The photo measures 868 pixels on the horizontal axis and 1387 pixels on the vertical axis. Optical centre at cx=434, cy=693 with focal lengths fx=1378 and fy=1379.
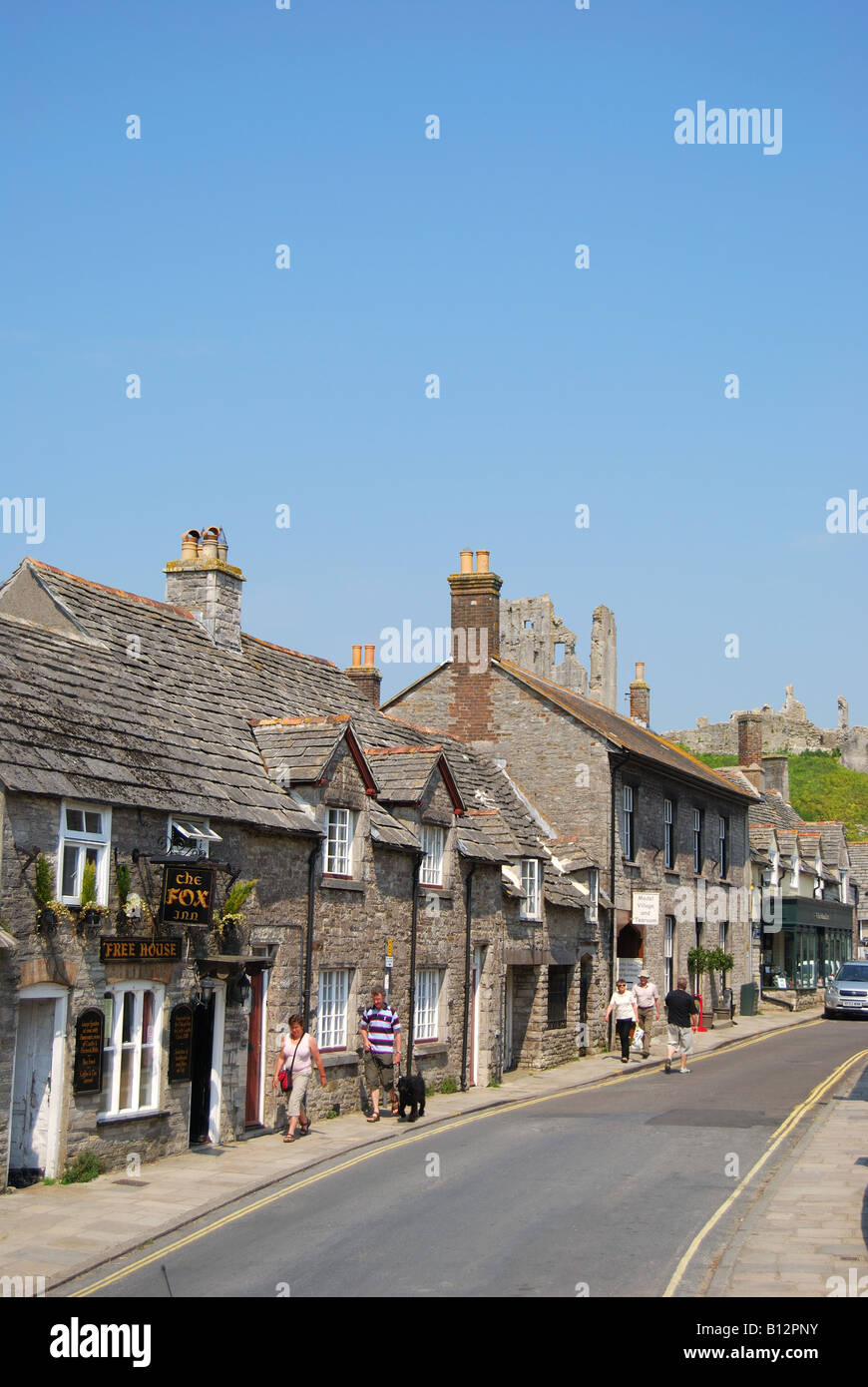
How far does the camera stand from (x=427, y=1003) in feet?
78.5

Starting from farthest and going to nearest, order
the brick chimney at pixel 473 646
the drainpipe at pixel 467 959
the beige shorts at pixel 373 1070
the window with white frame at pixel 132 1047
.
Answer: the brick chimney at pixel 473 646
the drainpipe at pixel 467 959
the beige shorts at pixel 373 1070
the window with white frame at pixel 132 1047

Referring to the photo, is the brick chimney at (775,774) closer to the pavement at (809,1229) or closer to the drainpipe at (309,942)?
the pavement at (809,1229)

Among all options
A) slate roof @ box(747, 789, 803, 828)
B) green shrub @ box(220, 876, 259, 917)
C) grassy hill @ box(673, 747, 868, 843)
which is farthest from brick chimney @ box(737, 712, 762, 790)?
green shrub @ box(220, 876, 259, 917)

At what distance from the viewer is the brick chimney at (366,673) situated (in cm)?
3425

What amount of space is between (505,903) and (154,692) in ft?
32.5

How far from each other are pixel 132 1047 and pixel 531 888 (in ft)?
43.4

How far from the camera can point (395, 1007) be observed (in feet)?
74.1

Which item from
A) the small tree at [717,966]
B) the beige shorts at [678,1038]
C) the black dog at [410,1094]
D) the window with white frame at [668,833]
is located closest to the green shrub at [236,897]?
the black dog at [410,1094]

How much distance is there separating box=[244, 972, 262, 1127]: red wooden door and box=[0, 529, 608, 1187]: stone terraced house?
3 centimetres

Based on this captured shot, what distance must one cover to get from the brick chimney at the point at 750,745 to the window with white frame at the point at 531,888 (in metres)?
27.2

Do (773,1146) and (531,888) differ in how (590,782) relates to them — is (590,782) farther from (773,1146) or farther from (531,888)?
(773,1146)

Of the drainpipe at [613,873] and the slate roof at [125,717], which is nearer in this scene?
the slate roof at [125,717]

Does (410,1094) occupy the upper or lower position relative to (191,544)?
lower

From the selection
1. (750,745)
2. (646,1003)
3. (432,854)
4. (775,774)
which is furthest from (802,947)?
(432,854)
